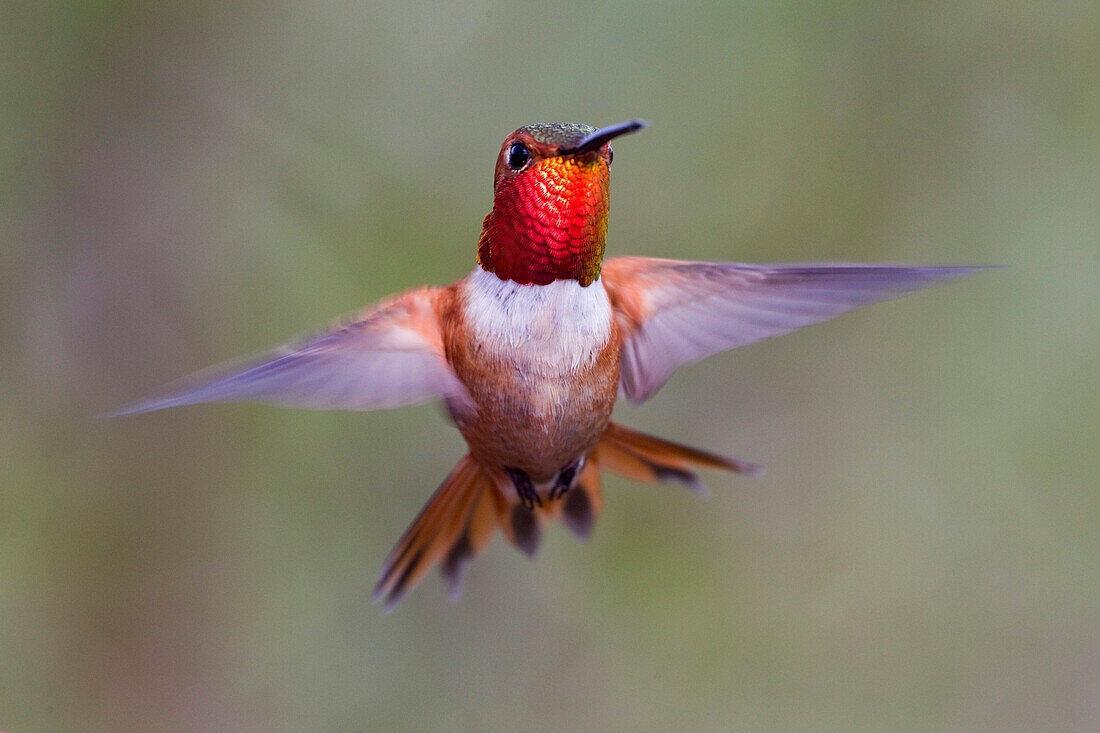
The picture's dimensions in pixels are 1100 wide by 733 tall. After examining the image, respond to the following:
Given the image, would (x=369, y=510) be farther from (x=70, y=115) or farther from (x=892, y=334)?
(x=892, y=334)

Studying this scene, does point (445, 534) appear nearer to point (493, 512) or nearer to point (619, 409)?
point (493, 512)

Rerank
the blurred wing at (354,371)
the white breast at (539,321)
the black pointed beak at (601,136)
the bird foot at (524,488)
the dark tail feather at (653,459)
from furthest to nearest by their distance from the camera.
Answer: the dark tail feather at (653,459) < the bird foot at (524,488) < the white breast at (539,321) < the blurred wing at (354,371) < the black pointed beak at (601,136)

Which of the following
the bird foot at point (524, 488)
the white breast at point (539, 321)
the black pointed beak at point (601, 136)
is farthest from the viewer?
the bird foot at point (524, 488)

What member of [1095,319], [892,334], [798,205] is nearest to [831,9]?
[798,205]

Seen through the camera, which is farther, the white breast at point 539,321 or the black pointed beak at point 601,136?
the white breast at point 539,321

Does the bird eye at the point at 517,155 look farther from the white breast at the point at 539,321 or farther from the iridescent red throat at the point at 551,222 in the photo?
the white breast at the point at 539,321

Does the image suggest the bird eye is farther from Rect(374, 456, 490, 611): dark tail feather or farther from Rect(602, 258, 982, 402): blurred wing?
Rect(374, 456, 490, 611): dark tail feather

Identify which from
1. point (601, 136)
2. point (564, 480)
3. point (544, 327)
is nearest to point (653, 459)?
point (564, 480)

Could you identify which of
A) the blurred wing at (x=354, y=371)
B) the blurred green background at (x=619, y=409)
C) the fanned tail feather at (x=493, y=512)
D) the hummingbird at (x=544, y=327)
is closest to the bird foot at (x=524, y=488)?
the hummingbird at (x=544, y=327)
